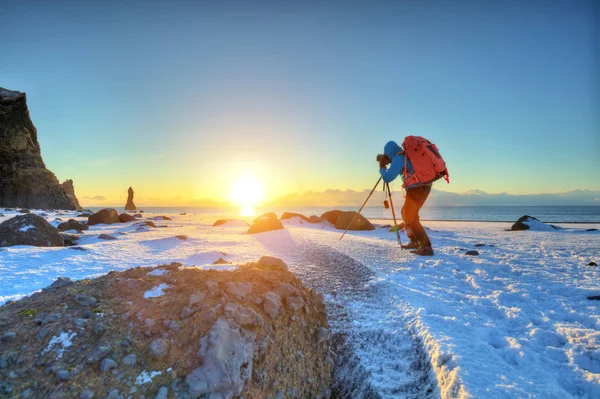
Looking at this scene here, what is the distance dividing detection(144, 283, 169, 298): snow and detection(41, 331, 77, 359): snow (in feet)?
2.26

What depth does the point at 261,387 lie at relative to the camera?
235 centimetres

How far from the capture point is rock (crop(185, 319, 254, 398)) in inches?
82.8

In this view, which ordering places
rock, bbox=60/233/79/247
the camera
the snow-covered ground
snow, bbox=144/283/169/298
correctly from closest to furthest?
the snow-covered ground < snow, bbox=144/283/169/298 < the camera < rock, bbox=60/233/79/247

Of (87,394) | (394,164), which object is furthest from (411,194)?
(87,394)

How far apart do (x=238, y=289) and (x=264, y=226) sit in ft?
31.7

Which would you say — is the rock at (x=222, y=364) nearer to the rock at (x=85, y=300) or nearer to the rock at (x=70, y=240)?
the rock at (x=85, y=300)

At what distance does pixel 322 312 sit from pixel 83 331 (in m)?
2.36

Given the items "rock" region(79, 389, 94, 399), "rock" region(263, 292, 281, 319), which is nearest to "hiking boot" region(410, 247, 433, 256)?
"rock" region(263, 292, 281, 319)

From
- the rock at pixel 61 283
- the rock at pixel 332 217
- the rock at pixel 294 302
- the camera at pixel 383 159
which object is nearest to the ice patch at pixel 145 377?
the rock at pixel 294 302

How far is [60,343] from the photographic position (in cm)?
218

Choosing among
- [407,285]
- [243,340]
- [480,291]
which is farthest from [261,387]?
[480,291]

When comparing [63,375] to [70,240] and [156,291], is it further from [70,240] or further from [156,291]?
[70,240]

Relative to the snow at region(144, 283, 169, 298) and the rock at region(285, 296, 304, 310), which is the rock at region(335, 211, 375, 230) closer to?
the rock at region(285, 296, 304, 310)

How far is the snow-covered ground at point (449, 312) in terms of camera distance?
7.27 ft
